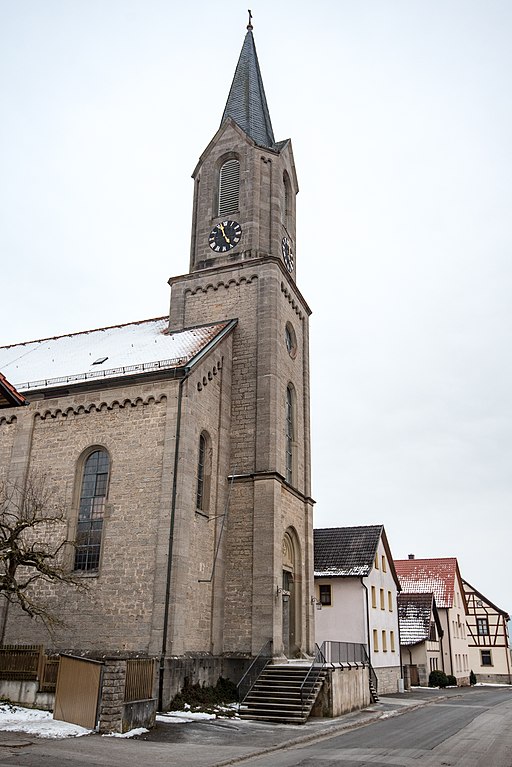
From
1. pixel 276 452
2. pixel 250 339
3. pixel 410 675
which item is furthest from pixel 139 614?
pixel 410 675

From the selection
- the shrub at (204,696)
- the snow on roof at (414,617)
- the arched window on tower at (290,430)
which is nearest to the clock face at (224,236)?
the arched window on tower at (290,430)

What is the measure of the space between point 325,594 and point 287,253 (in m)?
17.1

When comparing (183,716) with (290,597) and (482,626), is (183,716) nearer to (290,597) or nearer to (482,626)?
(290,597)

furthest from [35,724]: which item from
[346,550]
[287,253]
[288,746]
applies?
[346,550]

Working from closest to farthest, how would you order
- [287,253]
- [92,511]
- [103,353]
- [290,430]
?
[92,511], [103,353], [290,430], [287,253]

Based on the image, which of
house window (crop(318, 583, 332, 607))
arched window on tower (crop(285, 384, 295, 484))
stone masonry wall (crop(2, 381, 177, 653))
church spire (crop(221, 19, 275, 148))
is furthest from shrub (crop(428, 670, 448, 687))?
Result: church spire (crop(221, 19, 275, 148))

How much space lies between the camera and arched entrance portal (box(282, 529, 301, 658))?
27250 mm

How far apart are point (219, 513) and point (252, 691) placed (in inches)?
239

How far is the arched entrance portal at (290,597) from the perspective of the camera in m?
27.2

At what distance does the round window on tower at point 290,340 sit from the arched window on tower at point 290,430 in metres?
1.69

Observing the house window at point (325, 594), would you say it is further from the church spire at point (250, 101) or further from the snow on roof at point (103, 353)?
the church spire at point (250, 101)

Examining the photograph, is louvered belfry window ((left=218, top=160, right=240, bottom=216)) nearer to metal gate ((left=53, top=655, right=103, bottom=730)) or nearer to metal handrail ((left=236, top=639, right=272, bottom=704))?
metal handrail ((left=236, top=639, right=272, bottom=704))

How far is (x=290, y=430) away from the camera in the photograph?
30.5 m

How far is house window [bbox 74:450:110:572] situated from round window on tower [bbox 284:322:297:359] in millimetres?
10136
